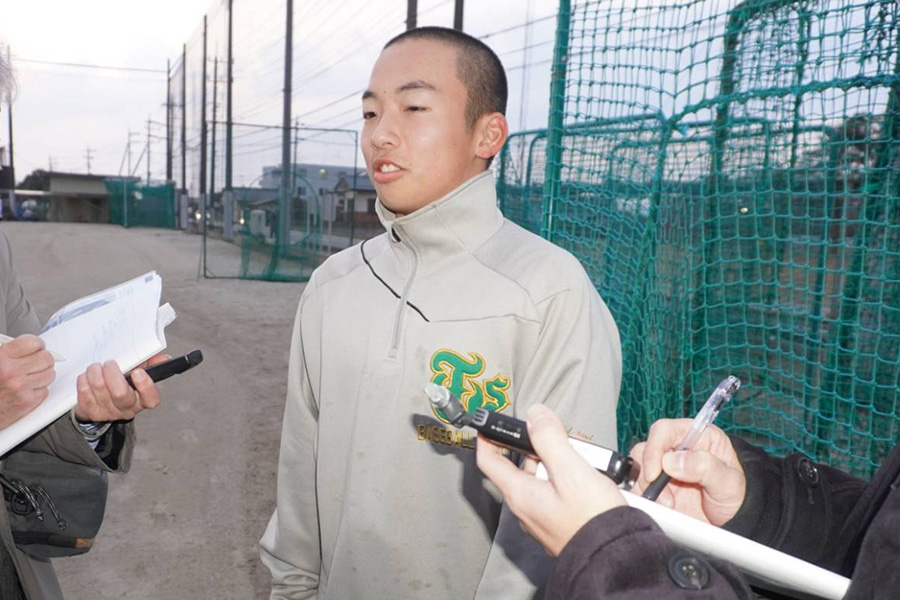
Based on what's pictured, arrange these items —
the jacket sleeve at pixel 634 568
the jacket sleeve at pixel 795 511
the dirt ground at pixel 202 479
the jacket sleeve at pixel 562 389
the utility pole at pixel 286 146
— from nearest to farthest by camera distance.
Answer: the jacket sleeve at pixel 634 568 → the jacket sleeve at pixel 795 511 → the jacket sleeve at pixel 562 389 → the dirt ground at pixel 202 479 → the utility pole at pixel 286 146

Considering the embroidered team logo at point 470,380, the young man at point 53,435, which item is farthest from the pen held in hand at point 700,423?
the young man at point 53,435

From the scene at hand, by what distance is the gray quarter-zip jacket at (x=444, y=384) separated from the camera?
1760 mm

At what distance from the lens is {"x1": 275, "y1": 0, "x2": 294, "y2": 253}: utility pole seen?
55.3 ft

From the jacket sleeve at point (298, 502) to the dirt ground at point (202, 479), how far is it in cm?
164

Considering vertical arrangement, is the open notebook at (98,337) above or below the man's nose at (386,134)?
below

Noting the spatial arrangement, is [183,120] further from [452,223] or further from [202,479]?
[452,223]

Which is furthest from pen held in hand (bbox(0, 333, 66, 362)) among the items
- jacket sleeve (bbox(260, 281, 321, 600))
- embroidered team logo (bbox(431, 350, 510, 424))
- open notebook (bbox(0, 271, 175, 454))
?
embroidered team logo (bbox(431, 350, 510, 424))

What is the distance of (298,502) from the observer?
2.03 meters

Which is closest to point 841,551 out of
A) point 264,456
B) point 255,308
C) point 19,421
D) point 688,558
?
point 688,558

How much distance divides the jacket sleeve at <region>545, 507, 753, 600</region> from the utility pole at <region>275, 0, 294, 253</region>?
1506 cm

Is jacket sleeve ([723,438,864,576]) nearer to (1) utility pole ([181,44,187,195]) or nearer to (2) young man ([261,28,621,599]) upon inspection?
(2) young man ([261,28,621,599])

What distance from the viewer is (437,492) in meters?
1.84

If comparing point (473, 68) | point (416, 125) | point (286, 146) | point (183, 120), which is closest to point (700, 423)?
point (416, 125)

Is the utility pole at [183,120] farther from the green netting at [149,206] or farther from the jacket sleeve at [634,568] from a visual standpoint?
the jacket sleeve at [634,568]
